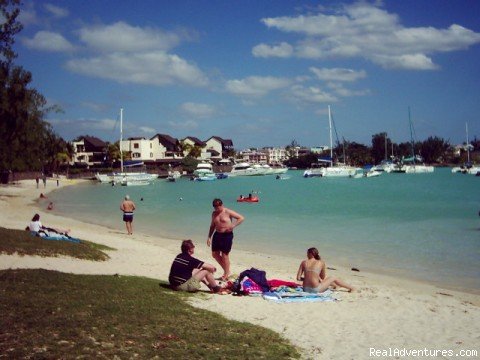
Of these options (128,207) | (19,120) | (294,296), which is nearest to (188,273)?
(294,296)

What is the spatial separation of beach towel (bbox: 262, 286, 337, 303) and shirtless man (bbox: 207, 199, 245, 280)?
1.71m

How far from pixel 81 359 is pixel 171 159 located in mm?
139265

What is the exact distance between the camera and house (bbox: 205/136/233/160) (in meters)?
167

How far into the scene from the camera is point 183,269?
10797 millimetres

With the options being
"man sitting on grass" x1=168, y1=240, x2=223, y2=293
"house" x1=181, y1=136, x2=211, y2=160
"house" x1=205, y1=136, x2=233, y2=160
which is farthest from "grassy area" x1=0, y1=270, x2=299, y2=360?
"house" x1=205, y1=136, x2=233, y2=160

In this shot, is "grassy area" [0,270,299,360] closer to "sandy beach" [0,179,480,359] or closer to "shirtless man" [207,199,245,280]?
"sandy beach" [0,179,480,359]

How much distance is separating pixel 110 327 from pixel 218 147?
166m

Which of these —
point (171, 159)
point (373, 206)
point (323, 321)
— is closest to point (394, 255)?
point (323, 321)

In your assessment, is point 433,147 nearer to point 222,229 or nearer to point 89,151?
point 89,151

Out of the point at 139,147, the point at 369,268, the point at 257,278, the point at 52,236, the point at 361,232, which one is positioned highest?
the point at 139,147

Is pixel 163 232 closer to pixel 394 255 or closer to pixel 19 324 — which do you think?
pixel 394 255

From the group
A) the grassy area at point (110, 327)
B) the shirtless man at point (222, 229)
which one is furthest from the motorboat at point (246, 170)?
the grassy area at point (110, 327)

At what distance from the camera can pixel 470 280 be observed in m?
15.8

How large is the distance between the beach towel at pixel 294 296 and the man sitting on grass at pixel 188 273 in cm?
125
